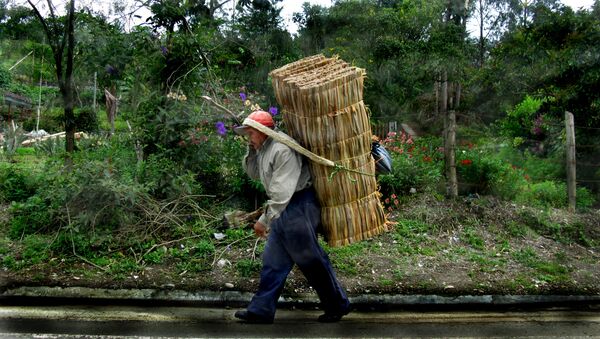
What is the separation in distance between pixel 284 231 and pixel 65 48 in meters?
4.53

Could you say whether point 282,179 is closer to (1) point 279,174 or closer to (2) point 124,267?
(1) point 279,174

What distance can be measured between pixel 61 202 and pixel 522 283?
475 centimetres

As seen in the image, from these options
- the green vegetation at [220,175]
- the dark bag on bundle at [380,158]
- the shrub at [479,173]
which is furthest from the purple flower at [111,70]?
the shrub at [479,173]

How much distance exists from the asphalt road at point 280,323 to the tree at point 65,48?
8.88 ft

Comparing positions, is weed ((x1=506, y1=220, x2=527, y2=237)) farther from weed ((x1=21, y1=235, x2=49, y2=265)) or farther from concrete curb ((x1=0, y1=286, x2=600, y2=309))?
weed ((x1=21, y1=235, x2=49, y2=265))

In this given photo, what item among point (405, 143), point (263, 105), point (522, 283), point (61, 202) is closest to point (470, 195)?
point (405, 143)

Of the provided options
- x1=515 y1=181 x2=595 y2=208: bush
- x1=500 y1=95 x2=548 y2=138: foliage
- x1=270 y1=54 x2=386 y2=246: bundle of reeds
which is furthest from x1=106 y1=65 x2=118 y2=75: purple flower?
x1=500 y1=95 x2=548 y2=138: foliage

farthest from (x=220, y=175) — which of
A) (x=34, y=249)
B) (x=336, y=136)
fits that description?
(x=336, y=136)

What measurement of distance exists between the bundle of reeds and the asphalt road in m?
0.82

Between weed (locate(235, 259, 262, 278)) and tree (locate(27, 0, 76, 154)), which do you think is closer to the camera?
weed (locate(235, 259, 262, 278))

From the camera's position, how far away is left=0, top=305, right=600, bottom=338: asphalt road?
4.65 meters

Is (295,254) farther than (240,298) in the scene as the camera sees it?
No

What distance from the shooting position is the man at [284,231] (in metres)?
4.48

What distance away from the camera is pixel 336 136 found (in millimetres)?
4449
